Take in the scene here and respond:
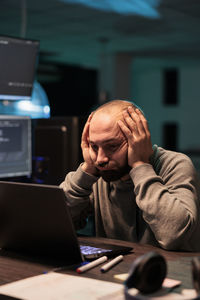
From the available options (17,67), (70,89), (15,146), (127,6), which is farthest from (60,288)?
(70,89)

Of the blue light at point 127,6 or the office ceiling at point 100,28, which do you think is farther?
the office ceiling at point 100,28

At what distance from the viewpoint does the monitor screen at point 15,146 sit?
271cm

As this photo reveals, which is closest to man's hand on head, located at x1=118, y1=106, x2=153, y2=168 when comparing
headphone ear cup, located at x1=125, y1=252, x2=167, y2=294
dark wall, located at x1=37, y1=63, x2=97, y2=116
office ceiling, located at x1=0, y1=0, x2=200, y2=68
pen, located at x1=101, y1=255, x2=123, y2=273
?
pen, located at x1=101, y1=255, x2=123, y2=273

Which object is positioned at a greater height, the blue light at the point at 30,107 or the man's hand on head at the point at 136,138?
the blue light at the point at 30,107

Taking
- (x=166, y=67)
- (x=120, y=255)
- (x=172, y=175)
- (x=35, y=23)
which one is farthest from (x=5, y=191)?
(x=166, y=67)

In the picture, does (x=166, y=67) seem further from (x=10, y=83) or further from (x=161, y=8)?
(x=10, y=83)

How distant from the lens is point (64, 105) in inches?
496

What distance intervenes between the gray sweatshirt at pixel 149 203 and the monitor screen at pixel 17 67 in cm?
103

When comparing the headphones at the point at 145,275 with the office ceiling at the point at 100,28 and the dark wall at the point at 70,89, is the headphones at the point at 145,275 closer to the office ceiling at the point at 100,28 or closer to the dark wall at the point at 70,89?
the office ceiling at the point at 100,28

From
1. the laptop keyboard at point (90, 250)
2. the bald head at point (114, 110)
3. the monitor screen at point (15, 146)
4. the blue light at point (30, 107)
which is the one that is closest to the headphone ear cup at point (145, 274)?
the laptop keyboard at point (90, 250)

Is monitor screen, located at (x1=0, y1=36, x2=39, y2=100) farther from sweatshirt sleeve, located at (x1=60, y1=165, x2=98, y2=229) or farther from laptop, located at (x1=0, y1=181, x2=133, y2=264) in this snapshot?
laptop, located at (x1=0, y1=181, x2=133, y2=264)

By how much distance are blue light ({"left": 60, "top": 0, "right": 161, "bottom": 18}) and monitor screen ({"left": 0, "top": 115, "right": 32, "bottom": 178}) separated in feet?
12.1

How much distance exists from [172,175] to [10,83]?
1.39 metres

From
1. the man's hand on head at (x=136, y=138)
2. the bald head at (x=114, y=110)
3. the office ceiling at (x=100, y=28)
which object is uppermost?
the office ceiling at (x=100, y=28)
